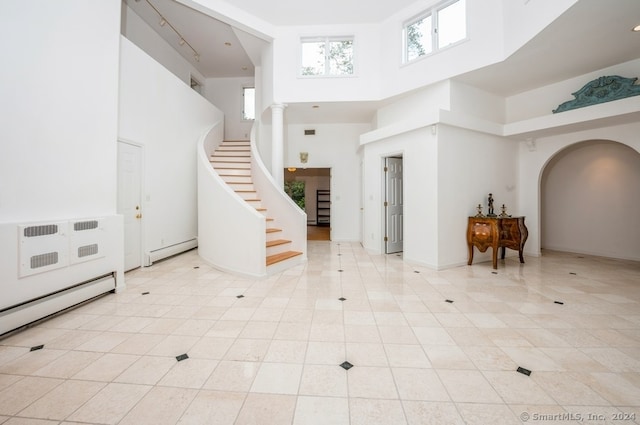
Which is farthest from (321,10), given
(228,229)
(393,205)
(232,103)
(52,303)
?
(52,303)

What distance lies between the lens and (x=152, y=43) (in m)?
6.91

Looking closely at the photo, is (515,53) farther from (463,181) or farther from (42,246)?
(42,246)

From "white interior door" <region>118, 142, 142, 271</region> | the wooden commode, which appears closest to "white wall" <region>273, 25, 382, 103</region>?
"white interior door" <region>118, 142, 142, 271</region>

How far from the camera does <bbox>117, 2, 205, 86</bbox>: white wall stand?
20.5 ft

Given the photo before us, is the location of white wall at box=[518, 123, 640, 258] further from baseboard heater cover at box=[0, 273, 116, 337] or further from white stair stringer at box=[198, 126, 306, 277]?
baseboard heater cover at box=[0, 273, 116, 337]

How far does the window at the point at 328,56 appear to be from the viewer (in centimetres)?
601

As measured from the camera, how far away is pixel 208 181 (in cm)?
468

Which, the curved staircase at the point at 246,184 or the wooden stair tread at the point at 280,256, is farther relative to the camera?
the curved staircase at the point at 246,184

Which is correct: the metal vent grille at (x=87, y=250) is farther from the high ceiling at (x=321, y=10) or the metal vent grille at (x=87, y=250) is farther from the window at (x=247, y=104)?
the window at (x=247, y=104)

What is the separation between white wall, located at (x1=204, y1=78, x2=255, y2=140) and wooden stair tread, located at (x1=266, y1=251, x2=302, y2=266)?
20.3ft

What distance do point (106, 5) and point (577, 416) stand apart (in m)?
6.48

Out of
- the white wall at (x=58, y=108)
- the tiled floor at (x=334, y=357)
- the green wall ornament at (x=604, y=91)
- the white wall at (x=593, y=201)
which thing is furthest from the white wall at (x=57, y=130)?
the white wall at (x=593, y=201)

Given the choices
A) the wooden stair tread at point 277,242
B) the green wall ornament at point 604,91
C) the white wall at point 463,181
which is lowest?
the wooden stair tread at point 277,242

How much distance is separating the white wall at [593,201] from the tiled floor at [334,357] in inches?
103
